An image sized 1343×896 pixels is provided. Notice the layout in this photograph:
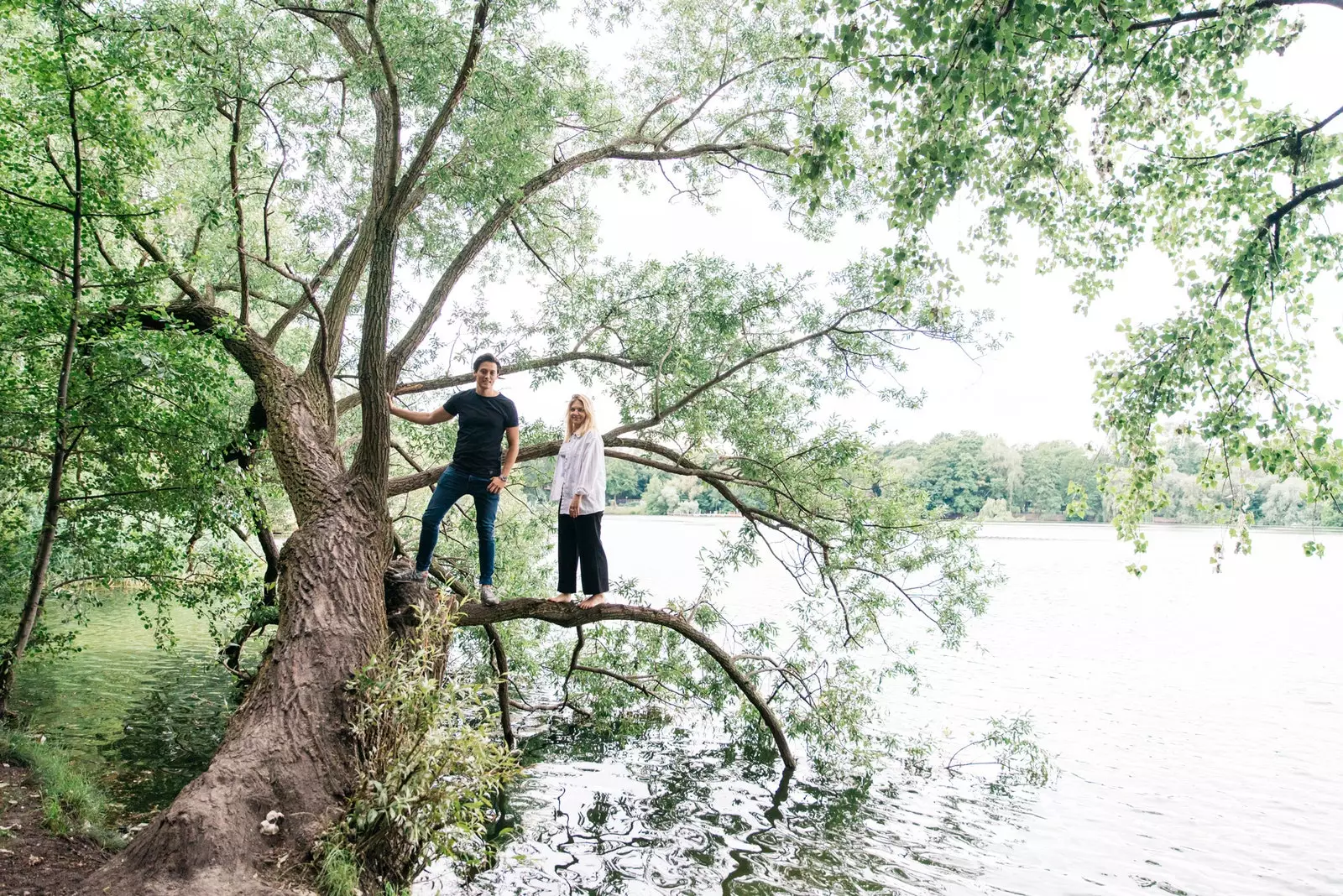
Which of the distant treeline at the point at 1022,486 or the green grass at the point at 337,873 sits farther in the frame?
the distant treeline at the point at 1022,486

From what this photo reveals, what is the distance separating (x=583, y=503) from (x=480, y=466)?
821mm

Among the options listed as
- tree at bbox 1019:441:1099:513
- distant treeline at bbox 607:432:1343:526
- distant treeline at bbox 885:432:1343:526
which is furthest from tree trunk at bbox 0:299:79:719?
tree at bbox 1019:441:1099:513

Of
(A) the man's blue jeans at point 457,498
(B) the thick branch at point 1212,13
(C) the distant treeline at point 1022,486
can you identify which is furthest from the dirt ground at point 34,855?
(B) the thick branch at point 1212,13

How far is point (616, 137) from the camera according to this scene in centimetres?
944

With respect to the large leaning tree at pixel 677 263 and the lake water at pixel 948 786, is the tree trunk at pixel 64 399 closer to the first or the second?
the large leaning tree at pixel 677 263

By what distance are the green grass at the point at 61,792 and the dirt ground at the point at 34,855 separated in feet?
0.31

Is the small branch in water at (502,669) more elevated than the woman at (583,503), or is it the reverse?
the woman at (583,503)

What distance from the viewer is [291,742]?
4.54 metres

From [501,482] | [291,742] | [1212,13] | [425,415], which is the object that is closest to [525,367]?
[425,415]

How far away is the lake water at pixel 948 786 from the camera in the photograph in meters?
6.71

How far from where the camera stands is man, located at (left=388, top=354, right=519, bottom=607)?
19.2 feet

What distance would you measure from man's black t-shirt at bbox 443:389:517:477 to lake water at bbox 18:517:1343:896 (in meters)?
3.04

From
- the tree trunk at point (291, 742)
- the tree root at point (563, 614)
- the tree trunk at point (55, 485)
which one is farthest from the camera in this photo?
the tree root at point (563, 614)

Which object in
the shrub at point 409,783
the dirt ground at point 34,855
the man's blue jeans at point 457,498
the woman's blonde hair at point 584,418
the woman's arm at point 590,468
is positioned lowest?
the dirt ground at point 34,855
